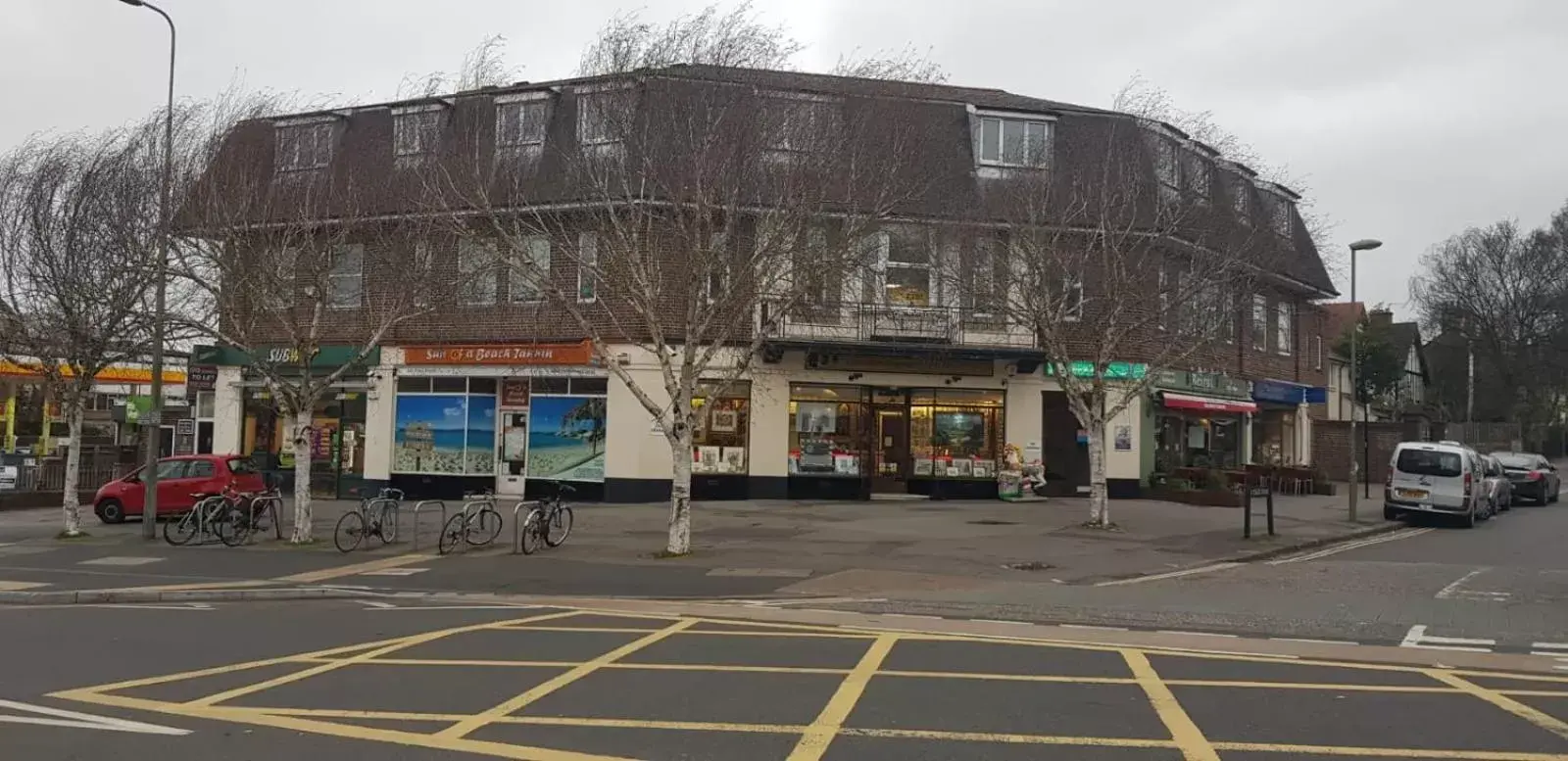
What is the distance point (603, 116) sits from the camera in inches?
630

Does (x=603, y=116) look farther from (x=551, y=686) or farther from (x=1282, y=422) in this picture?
(x=1282, y=422)

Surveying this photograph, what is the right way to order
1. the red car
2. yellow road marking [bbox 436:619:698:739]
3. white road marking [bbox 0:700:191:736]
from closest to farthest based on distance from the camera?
white road marking [bbox 0:700:191:736] < yellow road marking [bbox 436:619:698:739] < the red car

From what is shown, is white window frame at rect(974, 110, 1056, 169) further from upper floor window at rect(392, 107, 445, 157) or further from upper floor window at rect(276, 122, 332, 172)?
upper floor window at rect(276, 122, 332, 172)

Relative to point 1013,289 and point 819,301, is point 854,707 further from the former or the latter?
point 1013,289

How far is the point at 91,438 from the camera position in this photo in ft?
113

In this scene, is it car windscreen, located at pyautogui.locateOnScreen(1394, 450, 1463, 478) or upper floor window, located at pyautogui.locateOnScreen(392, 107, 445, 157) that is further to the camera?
car windscreen, located at pyautogui.locateOnScreen(1394, 450, 1463, 478)

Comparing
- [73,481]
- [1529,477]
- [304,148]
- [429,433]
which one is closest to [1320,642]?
[304,148]

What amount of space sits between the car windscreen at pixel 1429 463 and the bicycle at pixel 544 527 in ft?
61.7

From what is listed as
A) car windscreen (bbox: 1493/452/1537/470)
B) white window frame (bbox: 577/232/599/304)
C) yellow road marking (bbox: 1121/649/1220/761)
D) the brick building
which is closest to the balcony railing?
the brick building

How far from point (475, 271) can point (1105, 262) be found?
11.0 metres

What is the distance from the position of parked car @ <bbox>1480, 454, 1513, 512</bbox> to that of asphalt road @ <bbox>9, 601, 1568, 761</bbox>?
21.5 metres

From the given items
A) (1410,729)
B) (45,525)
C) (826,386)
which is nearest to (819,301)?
(826,386)

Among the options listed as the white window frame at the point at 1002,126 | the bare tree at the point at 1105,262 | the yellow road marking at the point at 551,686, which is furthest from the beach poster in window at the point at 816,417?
the yellow road marking at the point at 551,686

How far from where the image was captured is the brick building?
16.5 m
